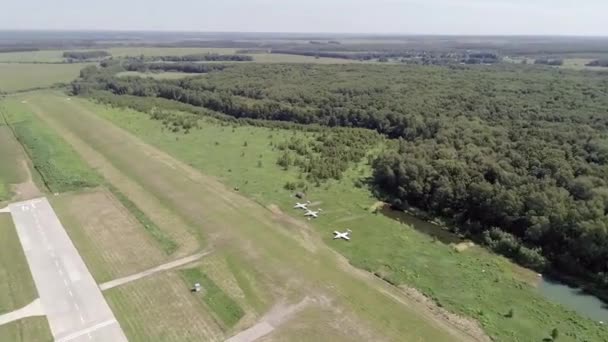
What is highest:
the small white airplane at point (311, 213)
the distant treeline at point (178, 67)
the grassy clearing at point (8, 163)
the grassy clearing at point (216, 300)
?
the distant treeline at point (178, 67)

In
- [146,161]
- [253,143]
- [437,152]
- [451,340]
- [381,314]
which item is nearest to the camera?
[451,340]

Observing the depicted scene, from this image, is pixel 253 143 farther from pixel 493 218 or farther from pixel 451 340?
pixel 451 340

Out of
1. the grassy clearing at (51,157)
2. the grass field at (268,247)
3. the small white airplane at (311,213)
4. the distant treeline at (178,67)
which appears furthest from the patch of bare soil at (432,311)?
the distant treeline at (178,67)

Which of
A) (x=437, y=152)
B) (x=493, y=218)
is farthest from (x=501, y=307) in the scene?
(x=437, y=152)

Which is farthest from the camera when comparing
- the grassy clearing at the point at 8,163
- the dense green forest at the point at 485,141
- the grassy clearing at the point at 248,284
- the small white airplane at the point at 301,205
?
the grassy clearing at the point at 8,163

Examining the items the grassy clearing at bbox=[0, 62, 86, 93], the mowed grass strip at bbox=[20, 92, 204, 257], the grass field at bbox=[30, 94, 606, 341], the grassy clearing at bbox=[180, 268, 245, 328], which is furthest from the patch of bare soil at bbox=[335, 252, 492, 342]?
the grassy clearing at bbox=[0, 62, 86, 93]

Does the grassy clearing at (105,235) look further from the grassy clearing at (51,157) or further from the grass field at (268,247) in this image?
the grassy clearing at (51,157)

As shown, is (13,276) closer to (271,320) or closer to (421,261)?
(271,320)
